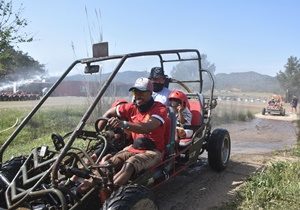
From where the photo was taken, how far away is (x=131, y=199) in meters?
4.52

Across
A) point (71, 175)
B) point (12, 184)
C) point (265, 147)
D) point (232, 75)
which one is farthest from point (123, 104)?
point (232, 75)

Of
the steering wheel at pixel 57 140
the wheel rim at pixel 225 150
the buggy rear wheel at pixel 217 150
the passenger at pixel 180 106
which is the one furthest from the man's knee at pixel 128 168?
the wheel rim at pixel 225 150

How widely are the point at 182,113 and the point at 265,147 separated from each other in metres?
5.84

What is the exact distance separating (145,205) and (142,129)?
1114mm

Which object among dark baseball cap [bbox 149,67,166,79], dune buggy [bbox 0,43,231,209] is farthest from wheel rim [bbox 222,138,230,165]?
dark baseball cap [bbox 149,67,166,79]

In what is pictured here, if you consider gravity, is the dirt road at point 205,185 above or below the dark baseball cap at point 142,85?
below

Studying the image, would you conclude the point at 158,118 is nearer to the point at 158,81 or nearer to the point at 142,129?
the point at 142,129

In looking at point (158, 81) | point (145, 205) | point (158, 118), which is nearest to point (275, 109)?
point (158, 81)

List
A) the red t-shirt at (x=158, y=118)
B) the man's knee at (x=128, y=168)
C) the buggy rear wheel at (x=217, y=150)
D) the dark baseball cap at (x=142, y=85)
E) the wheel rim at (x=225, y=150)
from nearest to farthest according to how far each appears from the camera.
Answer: the man's knee at (x=128, y=168), the dark baseball cap at (x=142, y=85), the red t-shirt at (x=158, y=118), the buggy rear wheel at (x=217, y=150), the wheel rim at (x=225, y=150)

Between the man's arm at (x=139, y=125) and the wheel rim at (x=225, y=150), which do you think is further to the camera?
the wheel rim at (x=225, y=150)

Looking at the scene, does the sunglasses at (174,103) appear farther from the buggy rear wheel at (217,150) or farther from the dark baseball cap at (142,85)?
the dark baseball cap at (142,85)

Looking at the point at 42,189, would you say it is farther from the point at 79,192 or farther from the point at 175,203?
the point at 175,203

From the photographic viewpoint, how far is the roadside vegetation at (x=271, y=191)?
606 cm

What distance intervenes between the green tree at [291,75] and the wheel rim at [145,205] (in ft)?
275
